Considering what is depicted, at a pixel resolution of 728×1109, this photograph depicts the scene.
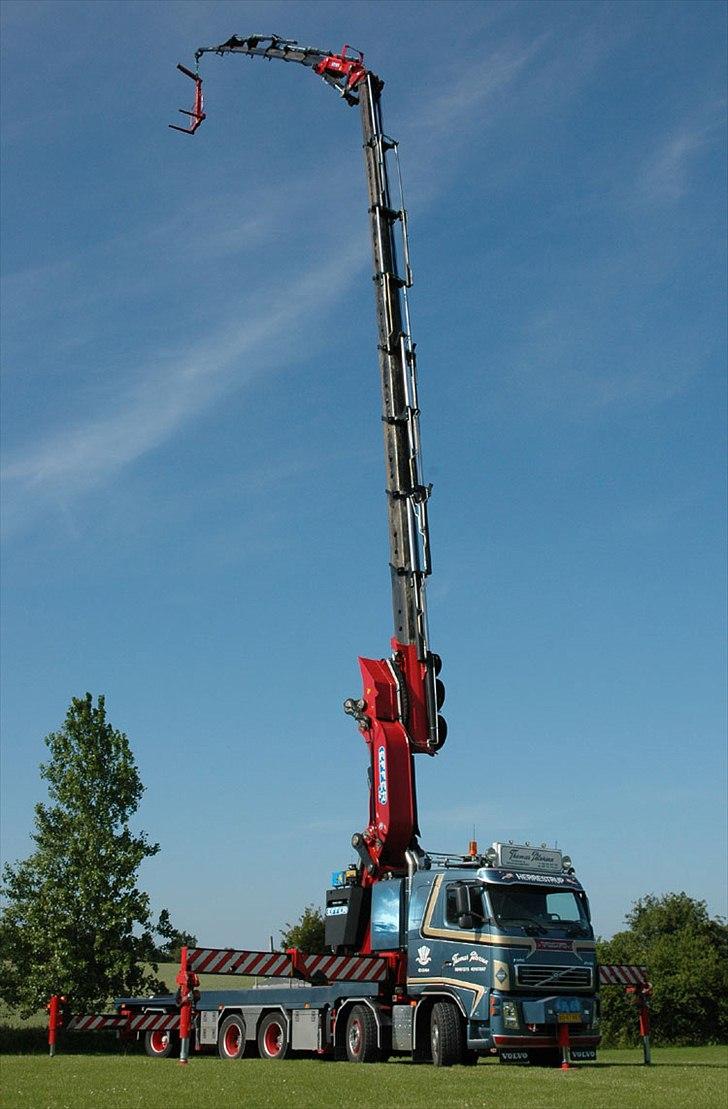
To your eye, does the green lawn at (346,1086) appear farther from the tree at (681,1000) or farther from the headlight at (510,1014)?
the tree at (681,1000)

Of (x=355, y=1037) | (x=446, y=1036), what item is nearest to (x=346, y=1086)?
(x=446, y=1036)

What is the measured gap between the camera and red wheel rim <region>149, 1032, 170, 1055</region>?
88.7 ft

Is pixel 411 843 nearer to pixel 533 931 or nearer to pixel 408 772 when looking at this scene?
pixel 408 772

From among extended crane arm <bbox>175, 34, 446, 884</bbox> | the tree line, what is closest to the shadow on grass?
the tree line

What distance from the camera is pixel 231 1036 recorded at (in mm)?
24938

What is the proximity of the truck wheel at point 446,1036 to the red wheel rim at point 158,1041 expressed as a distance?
8.56 metres

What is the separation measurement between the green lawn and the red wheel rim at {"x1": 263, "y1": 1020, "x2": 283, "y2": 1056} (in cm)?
242

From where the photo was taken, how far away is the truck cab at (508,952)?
20.6m

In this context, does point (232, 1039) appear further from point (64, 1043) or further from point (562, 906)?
point (64, 1043)

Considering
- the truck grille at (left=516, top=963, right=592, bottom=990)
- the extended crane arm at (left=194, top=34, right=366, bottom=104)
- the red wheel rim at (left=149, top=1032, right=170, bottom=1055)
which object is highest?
the extended crane arm at (left=194, top=34, right=366, bottom=104)

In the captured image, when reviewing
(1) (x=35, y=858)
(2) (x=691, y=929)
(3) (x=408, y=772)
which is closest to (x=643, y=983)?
(3) (x=408, y=772)

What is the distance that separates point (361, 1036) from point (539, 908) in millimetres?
4036

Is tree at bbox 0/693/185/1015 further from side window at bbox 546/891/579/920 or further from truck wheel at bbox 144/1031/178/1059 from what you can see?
side window at bbox 546/891/579/920

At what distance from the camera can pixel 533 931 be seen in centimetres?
2134
